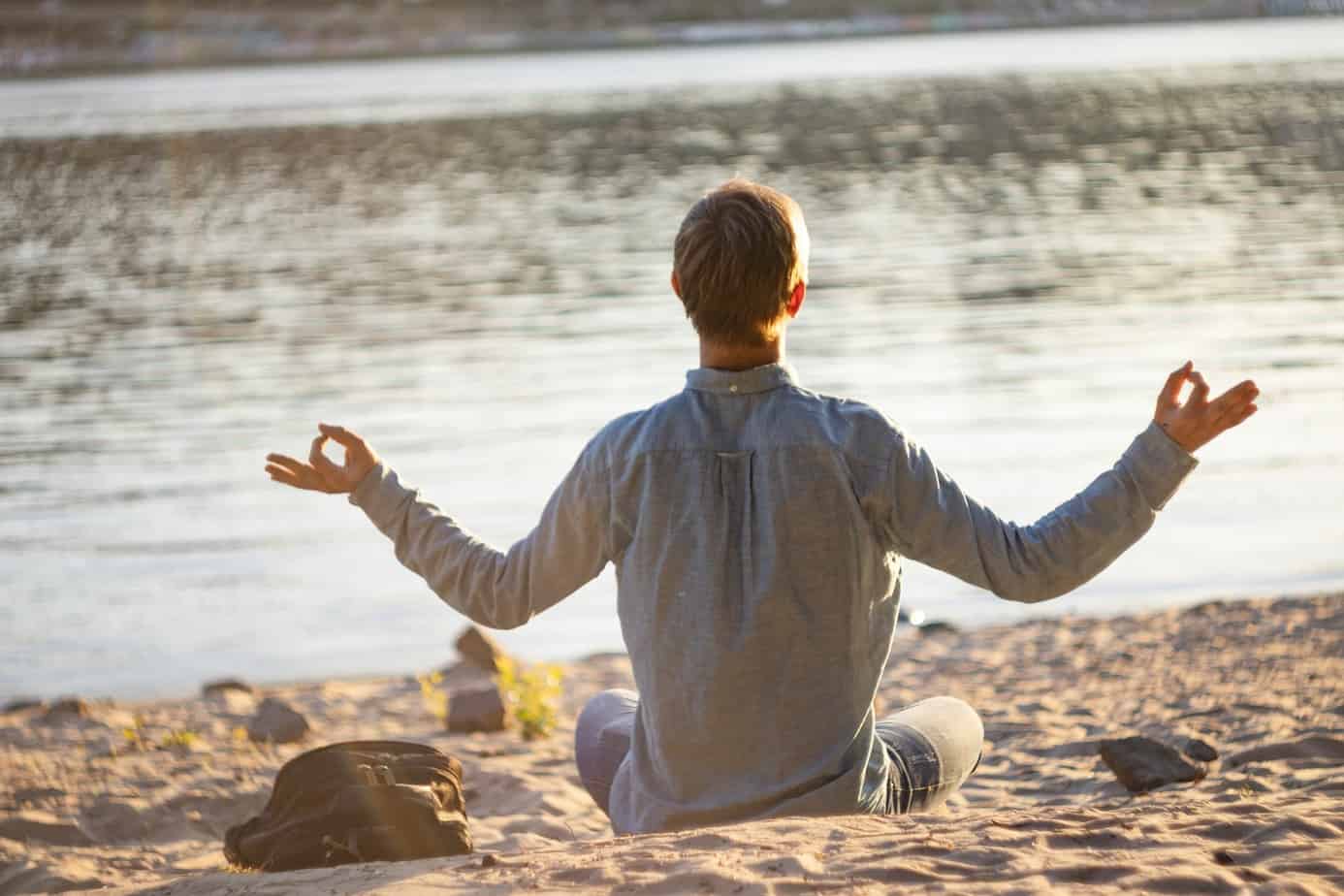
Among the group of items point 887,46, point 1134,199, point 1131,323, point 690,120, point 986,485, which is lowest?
point 986,485

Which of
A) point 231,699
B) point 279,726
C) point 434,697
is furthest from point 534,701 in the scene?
point 231,699

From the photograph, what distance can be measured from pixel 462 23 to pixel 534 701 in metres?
126

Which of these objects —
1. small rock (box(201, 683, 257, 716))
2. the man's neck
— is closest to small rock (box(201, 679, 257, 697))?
small rock (box(201, 683, 257, 716))

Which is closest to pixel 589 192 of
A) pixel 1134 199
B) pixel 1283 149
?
pixel 1134 199

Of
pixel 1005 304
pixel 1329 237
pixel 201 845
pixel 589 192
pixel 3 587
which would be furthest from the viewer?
Result: pixel 589 192

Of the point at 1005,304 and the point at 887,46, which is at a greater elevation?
the point at 887,46

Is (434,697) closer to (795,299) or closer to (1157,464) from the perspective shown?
(795,299)

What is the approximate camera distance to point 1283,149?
117ft

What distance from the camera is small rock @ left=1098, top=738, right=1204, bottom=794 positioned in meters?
5.52

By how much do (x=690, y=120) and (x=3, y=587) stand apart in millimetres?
44081

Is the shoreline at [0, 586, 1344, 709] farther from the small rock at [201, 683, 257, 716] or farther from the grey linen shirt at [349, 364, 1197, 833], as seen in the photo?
the grey linen shirt at [349, 364, 1197, 833]

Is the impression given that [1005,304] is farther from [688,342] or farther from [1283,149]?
[1283,149]

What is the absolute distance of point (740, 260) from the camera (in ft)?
11.1

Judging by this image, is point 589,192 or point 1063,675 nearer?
point 1063,675
